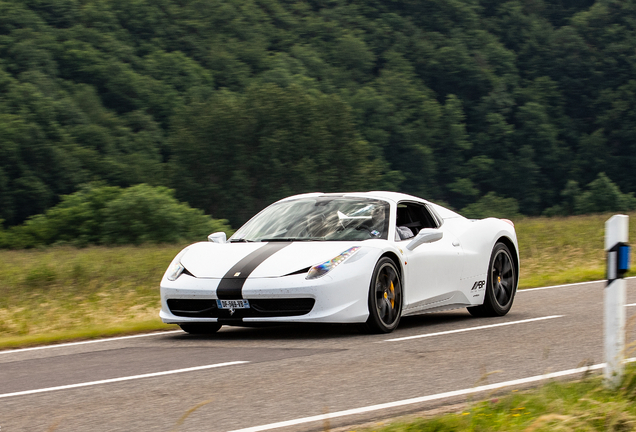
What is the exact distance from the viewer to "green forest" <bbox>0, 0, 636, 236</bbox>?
224 ft

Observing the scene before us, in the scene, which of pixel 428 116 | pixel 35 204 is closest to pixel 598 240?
pixel 35 204

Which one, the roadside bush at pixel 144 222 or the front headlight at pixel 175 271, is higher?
the roadside bush at pixel 144 222

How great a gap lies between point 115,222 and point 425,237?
4472cm

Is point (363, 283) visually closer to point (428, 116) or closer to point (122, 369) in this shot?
point (122, 369)

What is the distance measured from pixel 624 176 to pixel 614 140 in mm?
3825

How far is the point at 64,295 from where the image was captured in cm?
1421

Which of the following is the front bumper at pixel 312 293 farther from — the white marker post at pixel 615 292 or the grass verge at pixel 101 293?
the white marker post at pixel 615 292

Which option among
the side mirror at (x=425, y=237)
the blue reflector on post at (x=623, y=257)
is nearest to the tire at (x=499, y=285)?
the side mirror at (x=425, y=237)

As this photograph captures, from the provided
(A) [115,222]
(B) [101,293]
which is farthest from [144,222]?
(B) [101,293]

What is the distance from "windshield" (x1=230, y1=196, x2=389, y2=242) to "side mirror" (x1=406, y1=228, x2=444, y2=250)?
31 centimetres

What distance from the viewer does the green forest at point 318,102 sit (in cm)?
6819

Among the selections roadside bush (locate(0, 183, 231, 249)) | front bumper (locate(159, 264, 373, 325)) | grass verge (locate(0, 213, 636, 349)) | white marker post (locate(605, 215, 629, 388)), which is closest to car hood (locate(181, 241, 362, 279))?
front bumper (locate(159, 264, 373, 325))

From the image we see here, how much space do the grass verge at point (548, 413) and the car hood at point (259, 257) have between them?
3.34 m

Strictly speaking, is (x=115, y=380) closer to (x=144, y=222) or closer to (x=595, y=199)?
(x=144, y=222)
